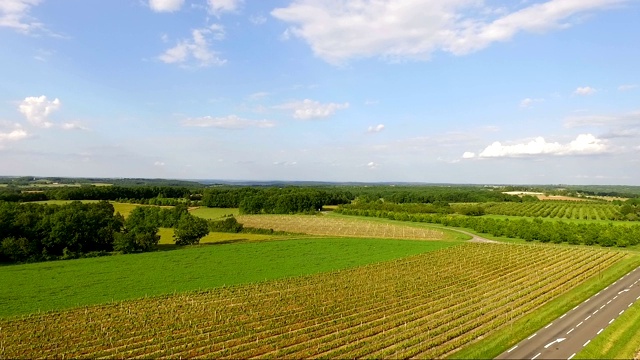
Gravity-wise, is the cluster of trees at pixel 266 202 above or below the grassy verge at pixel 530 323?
above

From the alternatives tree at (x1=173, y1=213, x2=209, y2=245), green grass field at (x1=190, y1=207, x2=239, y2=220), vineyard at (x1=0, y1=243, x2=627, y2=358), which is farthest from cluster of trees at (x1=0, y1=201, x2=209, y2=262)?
green grass field at (x1=190, y1=207, x2=239, y2=220)

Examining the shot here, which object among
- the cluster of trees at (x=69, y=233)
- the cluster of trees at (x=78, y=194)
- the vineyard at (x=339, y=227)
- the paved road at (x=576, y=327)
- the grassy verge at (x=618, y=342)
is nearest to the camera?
the grassy verge at (x=618, y=342)

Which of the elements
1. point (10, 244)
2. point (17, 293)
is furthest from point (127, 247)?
point (17, 293)

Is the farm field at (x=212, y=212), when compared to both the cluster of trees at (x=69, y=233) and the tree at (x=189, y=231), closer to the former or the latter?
the tree at (x=189, y=231)

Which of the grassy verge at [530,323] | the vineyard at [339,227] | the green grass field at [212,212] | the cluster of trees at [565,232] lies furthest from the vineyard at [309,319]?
the green grass field at [212,212]

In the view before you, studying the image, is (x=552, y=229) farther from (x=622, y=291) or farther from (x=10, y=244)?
(x=10, y=244)

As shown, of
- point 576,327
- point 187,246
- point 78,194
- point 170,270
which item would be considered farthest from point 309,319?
point 78,194

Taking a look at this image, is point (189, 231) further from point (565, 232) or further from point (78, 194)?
point (78, 194)
